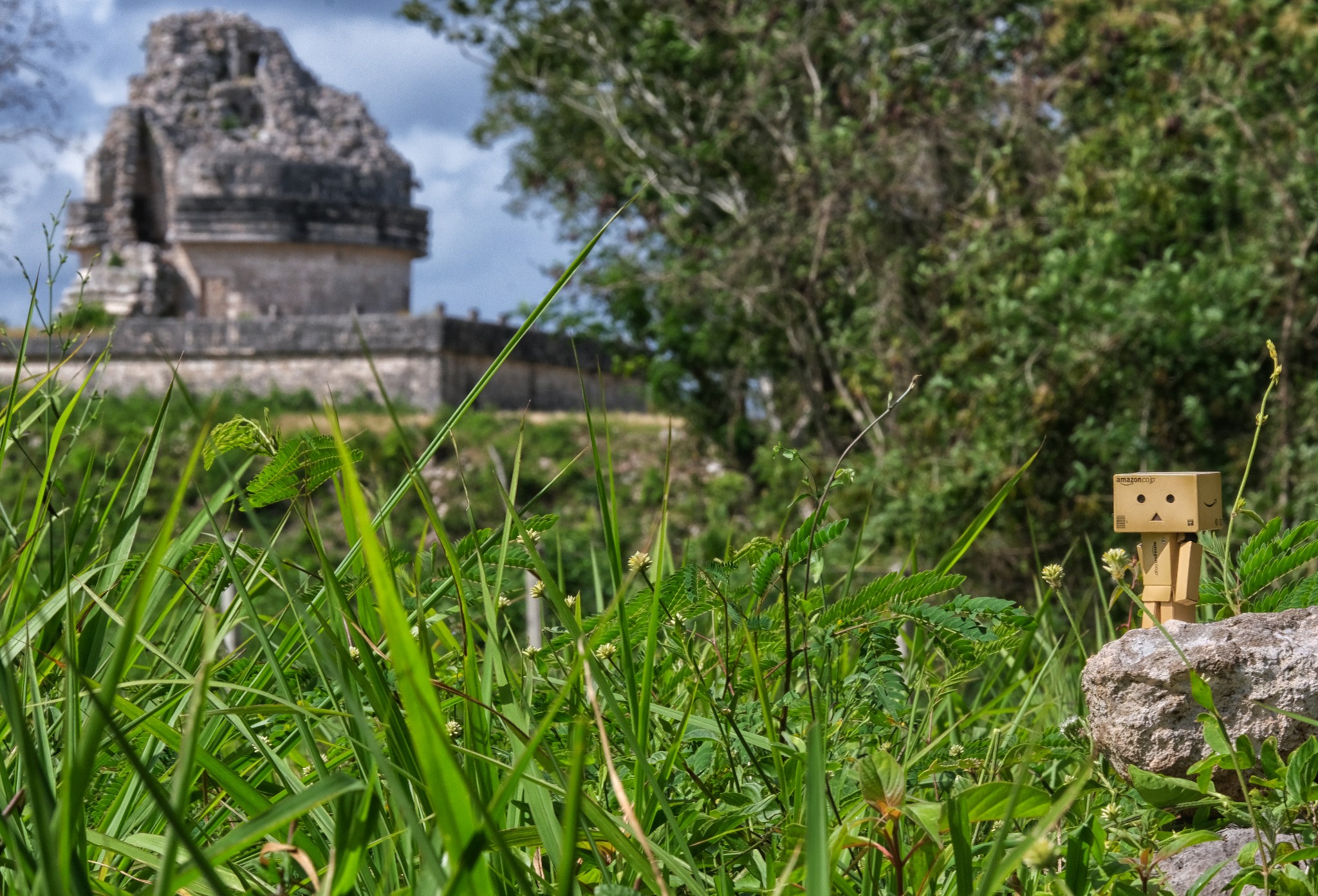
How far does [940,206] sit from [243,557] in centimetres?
677

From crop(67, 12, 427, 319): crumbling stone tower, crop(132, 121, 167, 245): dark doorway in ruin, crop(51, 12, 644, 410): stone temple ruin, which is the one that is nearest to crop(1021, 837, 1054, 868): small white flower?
crop(51, 12, 644, 410): stone temple ruin

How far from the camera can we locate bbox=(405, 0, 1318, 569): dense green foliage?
5895mm

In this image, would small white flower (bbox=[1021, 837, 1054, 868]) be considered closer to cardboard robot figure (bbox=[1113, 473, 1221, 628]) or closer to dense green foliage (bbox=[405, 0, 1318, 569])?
cardboard robot figure (bbox=[1113, 473, 1221, 628])

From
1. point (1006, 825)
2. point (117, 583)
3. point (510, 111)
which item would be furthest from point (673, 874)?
point (510, 111)

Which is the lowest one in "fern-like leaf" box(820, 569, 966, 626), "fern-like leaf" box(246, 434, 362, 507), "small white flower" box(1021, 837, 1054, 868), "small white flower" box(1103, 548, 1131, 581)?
"small white flower" box(1021, 837, 1054, 868)

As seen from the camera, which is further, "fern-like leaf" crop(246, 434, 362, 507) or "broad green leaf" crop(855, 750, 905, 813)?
"fern-like leaf" crop(246, 434, 362, 507)

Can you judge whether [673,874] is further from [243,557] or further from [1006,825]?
[243,557]

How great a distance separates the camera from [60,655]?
52.7 inches

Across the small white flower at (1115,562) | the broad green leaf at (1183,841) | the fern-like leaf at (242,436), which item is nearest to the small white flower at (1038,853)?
the broad green leaf at (1183,841)

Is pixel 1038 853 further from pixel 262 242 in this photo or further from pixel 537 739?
pixel 262 242

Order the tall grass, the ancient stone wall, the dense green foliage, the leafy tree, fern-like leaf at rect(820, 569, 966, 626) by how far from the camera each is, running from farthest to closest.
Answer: the ancient stone wall
the leafy tree
the dense green foliage
fern-like leaf at rect(820, 569, 966, 626)
the tall grass

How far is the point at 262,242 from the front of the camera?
21453mm

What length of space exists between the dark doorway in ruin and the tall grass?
2526cm

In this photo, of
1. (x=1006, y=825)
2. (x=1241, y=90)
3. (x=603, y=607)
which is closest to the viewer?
(x=1006, y=825)
